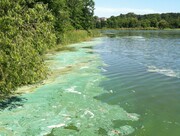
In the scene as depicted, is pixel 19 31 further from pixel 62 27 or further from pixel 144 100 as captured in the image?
pixel 62 27

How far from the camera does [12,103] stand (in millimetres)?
16438

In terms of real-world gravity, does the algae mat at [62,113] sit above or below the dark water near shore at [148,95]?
above

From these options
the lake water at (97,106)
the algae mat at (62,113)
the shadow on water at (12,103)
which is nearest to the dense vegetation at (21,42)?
the shadow on water at (12,103)

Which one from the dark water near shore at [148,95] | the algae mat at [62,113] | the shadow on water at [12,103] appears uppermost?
the shadow on water at [12,103]

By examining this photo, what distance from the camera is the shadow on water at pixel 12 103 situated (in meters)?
15.8

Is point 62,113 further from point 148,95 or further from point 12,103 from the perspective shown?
point 148,95

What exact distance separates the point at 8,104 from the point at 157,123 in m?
7.73

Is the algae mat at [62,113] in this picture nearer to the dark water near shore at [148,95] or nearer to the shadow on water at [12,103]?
the shadow on water at [12,103]

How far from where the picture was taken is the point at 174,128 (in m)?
13.4

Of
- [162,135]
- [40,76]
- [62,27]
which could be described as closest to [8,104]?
[40,76]

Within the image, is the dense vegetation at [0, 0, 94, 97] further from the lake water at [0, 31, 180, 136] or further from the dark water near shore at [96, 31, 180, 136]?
the dark water near shore at [96, 31, 180, 136]

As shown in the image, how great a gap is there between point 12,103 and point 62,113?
3117 mm

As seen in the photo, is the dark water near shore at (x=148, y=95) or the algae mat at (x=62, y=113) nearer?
the algae mat at (x=62, y=113)

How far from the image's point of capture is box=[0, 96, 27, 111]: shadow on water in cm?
1577
